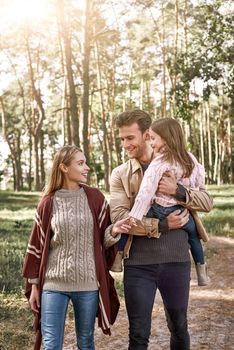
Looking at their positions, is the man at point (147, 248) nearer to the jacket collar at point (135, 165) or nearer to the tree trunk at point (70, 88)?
the jacket collar at point (135, 165)

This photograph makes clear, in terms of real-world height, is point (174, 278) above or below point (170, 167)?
below

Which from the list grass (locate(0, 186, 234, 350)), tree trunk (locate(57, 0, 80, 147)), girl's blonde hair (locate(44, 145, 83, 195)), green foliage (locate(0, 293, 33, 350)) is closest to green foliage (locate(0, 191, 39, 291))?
grass (locate(0, 186, 234, 350))

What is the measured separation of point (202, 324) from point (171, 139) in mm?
3526

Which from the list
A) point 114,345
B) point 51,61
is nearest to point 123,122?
point 114,345

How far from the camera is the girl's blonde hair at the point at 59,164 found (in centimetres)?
376

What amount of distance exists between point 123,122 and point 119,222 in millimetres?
703

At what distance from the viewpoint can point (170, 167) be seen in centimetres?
379

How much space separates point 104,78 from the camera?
40.5 m

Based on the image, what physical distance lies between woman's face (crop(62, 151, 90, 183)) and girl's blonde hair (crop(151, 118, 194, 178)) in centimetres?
56

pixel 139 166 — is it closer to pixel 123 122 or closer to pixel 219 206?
pixel 123 122

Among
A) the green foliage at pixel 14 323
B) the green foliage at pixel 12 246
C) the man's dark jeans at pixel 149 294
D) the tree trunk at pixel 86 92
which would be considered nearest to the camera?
the man's dark jeans at pixel 149 294

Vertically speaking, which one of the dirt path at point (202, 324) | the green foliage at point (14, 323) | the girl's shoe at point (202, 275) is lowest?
the dirt path at point (202, 324)

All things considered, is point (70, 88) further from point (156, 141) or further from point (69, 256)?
point (69, 256)

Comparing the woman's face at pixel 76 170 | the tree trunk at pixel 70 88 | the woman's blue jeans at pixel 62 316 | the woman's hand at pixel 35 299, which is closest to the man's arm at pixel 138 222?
the woman's face at pixel 76 170
